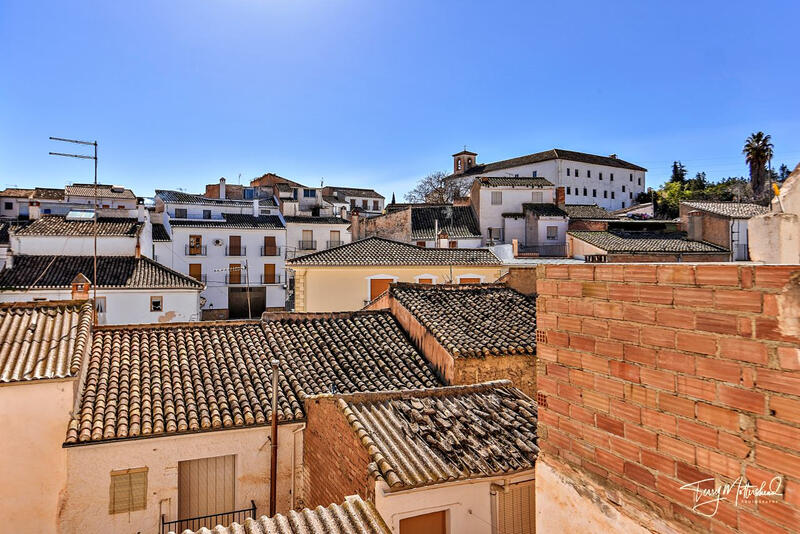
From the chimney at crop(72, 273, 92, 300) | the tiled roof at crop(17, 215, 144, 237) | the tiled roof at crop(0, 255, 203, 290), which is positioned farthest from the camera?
the tiled roof at crop(17, 215, 144, 237)

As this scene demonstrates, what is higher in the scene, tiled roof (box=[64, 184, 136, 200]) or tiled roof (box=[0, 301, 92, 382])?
tiled roof (box=[64, 184, 136, 200])

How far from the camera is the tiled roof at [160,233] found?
3972 cm

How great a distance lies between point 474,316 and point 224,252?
31997 mm

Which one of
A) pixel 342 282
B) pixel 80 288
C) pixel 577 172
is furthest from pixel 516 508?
pixel 577 172

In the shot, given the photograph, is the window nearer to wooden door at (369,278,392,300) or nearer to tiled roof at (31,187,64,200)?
wooden door at (369,278,392,300)

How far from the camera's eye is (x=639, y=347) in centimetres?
286

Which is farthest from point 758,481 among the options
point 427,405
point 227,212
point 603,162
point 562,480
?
point 603,162

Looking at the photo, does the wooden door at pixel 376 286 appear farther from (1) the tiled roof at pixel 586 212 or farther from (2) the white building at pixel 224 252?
(1) the tiled roof at pixel 586 212

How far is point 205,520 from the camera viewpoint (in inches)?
356

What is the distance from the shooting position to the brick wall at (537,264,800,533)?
2.21m

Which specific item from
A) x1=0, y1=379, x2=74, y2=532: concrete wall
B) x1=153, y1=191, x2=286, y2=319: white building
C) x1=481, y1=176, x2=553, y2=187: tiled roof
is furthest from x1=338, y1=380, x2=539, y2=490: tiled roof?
x1=481, y1=176, x2=553, y2=187: tiled roof

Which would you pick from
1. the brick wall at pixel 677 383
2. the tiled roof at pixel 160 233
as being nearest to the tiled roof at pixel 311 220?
the tiled roof at pixel 160 233

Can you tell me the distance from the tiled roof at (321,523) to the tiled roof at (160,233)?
128 feet

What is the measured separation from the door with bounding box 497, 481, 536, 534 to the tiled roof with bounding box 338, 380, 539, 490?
35 centimetres
